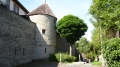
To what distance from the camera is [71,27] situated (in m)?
26.4

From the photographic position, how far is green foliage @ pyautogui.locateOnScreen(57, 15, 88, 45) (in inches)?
1038

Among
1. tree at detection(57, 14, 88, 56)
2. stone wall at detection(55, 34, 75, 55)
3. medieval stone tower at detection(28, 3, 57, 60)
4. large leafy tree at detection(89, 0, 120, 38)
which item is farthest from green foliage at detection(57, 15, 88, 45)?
large leafy tree at detection(89, 0, 120, 38)

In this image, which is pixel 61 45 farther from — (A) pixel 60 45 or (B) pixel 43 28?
(B) pixel 43 28

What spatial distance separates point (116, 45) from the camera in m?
11.5

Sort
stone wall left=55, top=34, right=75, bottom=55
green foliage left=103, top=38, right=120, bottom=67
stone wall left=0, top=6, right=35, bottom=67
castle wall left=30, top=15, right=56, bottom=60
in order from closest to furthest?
green foliage left=103, top=38, right=120, bottom=67 → stone wall left=0, top=6, right=35, bottom=67 → castle wall left=30, top=15, right=56, bottom=60 → stone wall left=55, top=34, right=75, bottom=55

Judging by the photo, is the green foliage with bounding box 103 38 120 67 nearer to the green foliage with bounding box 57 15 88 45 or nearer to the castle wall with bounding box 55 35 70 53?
the green foliage with bounding box 57 15 88 45

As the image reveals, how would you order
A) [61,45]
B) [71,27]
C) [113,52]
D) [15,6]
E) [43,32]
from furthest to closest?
1. [61,45]
2. [71,27]
3. [43,32]
4. [15,6]
5. [113,52]

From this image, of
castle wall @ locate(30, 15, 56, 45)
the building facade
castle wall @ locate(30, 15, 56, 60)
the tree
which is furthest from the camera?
the tree

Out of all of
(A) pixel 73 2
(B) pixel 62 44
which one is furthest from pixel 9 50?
(B) pixel 62 44

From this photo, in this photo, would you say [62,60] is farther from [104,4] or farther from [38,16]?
[104,4]

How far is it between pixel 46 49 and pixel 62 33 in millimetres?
3556

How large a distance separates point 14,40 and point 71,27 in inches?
419

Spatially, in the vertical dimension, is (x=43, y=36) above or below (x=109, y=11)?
below

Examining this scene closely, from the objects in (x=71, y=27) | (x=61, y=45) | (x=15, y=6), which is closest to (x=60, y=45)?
(x=61, y=45)
